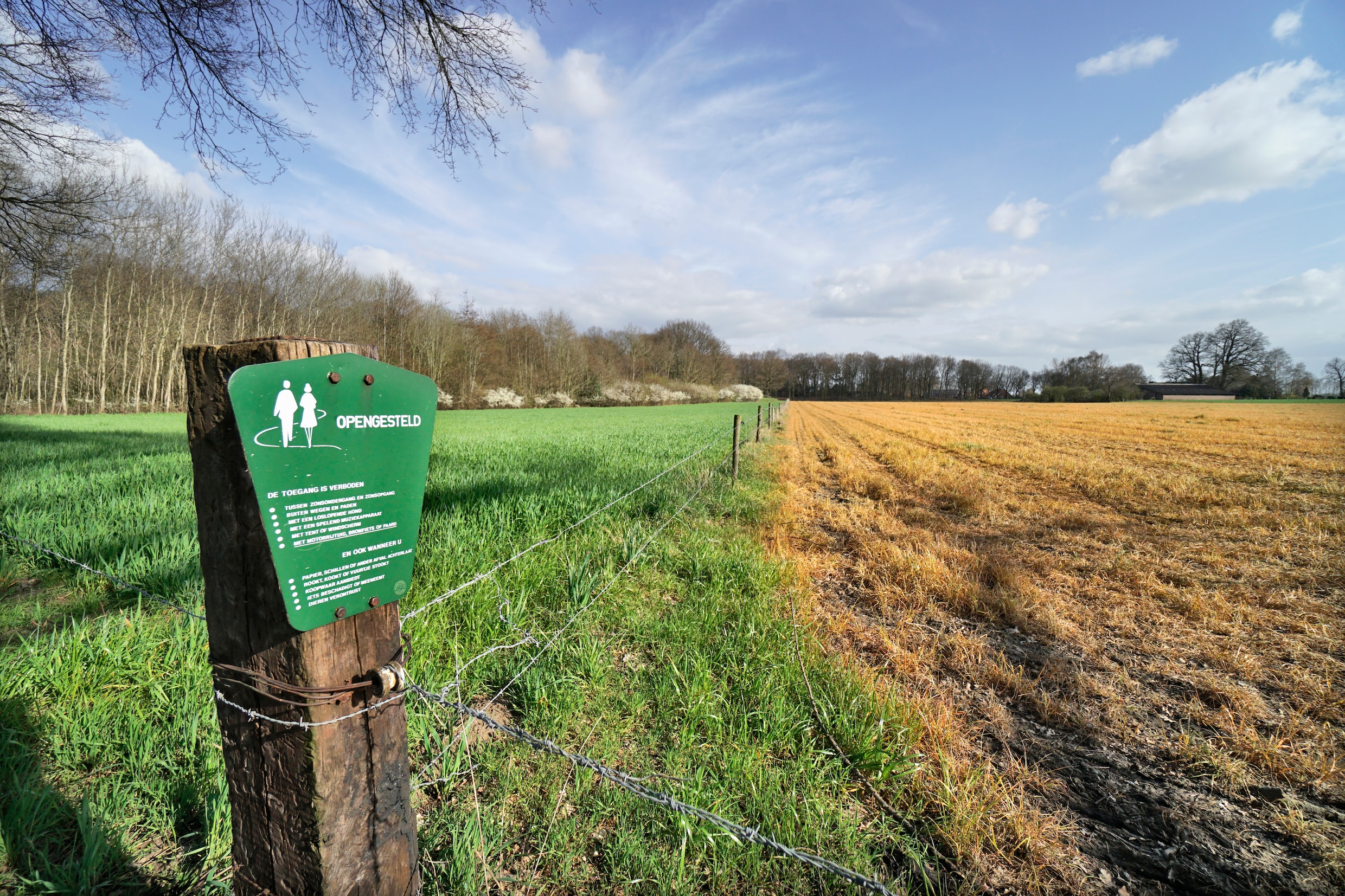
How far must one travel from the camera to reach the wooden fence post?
1122 mm

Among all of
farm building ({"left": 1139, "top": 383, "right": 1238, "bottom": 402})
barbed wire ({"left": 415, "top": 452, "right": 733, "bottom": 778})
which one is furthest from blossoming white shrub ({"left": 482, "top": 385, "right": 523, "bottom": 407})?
farm building ({"left": 1139, "top": 383, "right": 1238, "bottom": 402})

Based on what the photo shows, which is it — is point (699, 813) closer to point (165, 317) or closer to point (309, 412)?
point (309, 412)

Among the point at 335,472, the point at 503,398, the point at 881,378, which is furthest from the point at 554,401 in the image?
the point at 881,378

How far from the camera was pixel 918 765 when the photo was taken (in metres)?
2.39

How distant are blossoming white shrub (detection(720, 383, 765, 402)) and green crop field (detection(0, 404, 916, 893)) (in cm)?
9003

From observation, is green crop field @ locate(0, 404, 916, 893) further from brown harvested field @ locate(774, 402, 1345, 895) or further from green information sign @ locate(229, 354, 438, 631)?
green information sign @ locate(229, 354, 438, 631)

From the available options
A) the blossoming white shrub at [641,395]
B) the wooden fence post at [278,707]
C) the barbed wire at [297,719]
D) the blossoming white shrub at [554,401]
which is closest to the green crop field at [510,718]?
the wooden fence post at [278,707]

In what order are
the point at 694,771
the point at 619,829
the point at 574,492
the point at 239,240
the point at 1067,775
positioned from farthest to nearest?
the point at 239,240 < the point at 574,492 < the point at 1067,775 < the point at 694,771 < the point at 619,829

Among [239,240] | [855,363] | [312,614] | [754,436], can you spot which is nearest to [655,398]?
[239,240]

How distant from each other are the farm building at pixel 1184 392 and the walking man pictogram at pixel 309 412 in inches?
4535

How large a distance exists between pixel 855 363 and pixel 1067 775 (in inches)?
5841

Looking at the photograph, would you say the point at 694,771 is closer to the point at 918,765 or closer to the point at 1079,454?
the point at 918,765

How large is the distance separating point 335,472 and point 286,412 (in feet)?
0.56

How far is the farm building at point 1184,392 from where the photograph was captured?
280 ft
